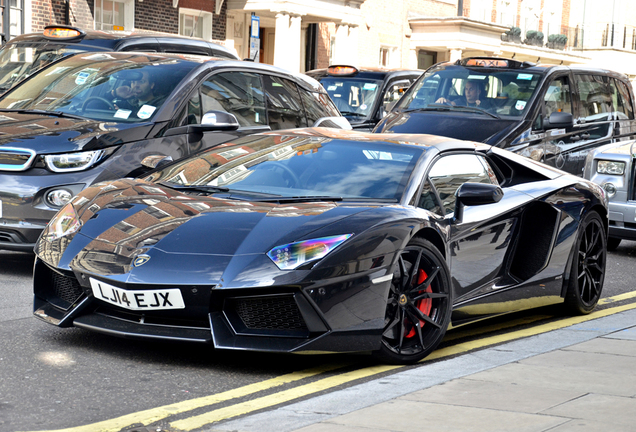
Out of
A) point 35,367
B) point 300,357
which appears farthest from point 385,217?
point 35,367

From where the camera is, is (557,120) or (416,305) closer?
(416,305)

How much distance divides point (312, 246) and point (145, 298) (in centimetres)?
81

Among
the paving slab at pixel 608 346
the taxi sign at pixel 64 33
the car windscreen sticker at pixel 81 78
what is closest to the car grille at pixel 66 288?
the paving slab at pixel 608 346

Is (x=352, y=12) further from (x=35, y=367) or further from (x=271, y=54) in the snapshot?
(x=35, y=367)

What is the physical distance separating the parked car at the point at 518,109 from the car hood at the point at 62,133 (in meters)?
4.14

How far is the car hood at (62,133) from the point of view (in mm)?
6996

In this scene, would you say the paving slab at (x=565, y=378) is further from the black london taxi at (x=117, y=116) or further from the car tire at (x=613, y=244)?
the car tire at (x=613, y=244)

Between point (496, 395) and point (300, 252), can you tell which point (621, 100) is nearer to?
point (300, 252)

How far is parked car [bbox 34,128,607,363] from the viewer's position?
4.53 m

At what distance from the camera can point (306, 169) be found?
219 inches

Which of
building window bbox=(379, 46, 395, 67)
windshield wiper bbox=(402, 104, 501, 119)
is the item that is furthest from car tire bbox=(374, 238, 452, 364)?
building window bbox=(379, 46, 395, 67)

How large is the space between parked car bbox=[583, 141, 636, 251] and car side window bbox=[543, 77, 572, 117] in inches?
44.1

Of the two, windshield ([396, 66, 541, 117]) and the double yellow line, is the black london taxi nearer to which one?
windshield ([396, 66, 541, 117])

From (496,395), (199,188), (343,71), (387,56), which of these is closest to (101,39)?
(343,71)
